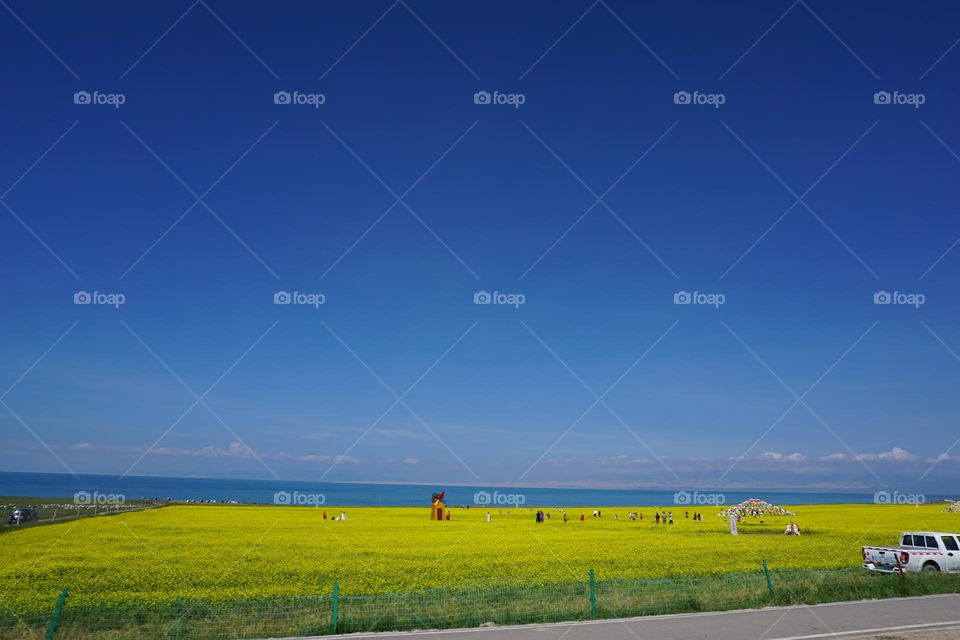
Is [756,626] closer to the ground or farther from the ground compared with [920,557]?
closer to the ground

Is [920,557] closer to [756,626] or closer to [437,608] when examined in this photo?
[756,626]

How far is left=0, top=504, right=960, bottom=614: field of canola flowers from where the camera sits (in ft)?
77.6

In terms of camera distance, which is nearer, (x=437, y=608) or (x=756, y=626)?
(x=756, y=626)

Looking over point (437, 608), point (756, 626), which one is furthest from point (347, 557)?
point (756, 626)

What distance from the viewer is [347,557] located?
33.5 metres

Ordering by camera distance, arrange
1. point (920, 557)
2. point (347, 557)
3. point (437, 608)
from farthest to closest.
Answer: point (347, 557) < point (920, 557) < point (437, 608)

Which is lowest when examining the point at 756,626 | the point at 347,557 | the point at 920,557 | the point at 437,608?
the point at 756,626

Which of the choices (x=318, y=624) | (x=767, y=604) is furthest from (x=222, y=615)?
(x=767, y=604)

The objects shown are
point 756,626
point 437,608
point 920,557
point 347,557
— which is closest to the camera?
point 756,626

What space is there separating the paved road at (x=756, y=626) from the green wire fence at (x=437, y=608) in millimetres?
754

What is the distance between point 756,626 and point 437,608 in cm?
730

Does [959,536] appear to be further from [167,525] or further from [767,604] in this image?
[167,525]

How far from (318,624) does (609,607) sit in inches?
282

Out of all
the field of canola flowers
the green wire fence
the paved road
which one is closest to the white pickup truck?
the green wire fence
